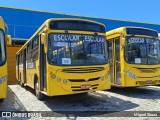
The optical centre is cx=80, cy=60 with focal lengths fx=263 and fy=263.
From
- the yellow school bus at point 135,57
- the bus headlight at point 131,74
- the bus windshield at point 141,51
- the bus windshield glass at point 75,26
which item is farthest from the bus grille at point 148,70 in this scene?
the bus windshield glass at point 75,26

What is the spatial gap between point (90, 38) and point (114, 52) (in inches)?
110

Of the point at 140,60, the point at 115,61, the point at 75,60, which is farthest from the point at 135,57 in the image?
the point at 75,60

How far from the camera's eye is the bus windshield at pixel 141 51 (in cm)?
1088

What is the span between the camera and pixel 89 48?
8.89 metres

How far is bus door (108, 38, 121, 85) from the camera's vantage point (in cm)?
1127

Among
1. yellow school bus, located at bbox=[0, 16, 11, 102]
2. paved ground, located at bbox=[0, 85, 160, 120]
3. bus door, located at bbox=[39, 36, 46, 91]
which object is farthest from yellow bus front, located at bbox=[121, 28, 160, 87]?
yellow school bus, located at bbox=[0, 16, 11, 102]

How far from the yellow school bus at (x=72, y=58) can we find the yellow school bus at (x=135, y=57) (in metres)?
1.83

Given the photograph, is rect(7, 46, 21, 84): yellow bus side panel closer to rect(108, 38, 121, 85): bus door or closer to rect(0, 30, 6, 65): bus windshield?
rect(108, 38, 121, 85): bus door

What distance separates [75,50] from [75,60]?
0.33 m

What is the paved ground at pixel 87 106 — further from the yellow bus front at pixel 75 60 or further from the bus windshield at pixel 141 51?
the bus windshield at pixel 141 51

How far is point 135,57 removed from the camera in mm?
10898

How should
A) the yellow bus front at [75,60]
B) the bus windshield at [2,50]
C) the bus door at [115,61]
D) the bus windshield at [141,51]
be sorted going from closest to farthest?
the bus windshield at [2,50]
the yellow bus front at [75,60]
the bus windshield at [141,51]
the bus door at [115,61]

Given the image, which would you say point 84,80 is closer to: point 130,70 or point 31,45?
point 130,70

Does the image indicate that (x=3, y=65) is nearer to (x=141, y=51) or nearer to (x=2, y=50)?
(x=2, y=50)
